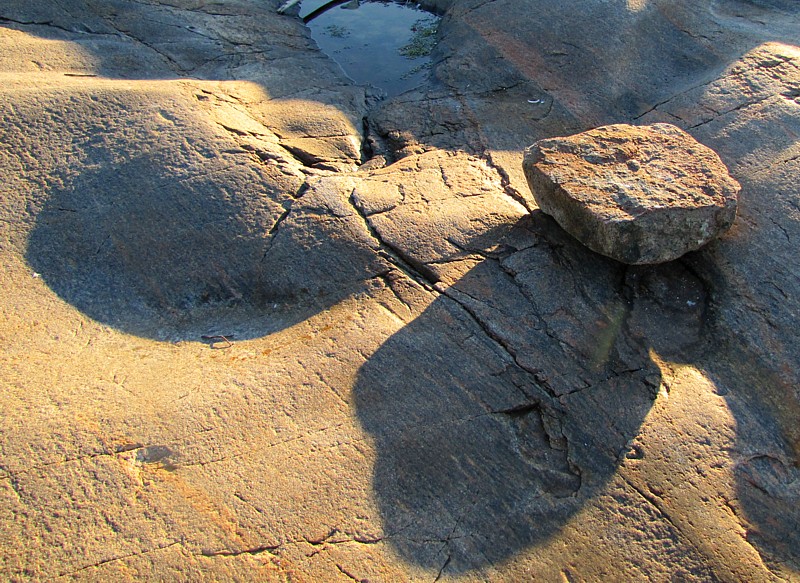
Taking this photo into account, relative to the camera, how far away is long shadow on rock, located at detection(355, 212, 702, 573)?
2.89m

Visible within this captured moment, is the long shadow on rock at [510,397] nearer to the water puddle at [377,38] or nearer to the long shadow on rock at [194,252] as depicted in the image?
the long shadow on rock at [194,252]

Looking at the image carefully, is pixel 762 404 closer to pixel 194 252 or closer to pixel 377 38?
pixel 194 252

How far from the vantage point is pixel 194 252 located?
393cm

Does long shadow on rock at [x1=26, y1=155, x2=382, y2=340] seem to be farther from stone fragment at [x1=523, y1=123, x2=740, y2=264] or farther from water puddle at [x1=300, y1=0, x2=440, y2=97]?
water puddle at [x1=300, y1=0, x2=440, y2=97]

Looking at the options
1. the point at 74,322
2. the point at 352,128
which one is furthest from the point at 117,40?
the point at 74,322

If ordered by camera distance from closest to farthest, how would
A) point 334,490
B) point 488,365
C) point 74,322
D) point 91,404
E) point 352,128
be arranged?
point 334,490
point 91,404
point 488,365
point 74,322
point 352,128

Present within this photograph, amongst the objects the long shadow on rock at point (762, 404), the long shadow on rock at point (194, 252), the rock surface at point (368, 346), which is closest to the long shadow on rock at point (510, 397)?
the rock surface at point (368, 346)

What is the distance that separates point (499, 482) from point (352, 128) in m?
3.39

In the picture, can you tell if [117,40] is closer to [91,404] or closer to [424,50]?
[424,50]

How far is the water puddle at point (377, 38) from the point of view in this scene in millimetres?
6445

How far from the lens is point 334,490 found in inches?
115

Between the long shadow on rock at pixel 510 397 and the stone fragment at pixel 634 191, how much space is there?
31 cm

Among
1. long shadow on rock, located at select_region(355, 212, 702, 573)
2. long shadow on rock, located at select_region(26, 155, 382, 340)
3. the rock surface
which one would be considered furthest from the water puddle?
long shadow on rock, located at select_region(355, 212, 702, 573)

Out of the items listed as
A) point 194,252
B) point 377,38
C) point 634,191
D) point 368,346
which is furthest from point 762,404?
point 377,38
